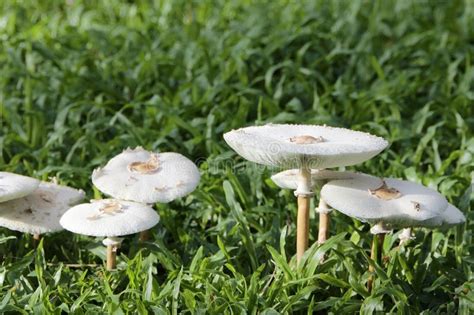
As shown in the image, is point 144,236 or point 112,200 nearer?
point 112,200

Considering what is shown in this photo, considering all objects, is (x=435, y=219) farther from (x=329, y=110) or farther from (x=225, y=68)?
(x=225, y=68)

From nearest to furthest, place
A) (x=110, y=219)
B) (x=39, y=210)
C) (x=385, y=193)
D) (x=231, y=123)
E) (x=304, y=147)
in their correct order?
(x=304, y=147) → (x=385, y=193) → (x=110, y=219) → (x=39, y=210) → (x=231, y=123)

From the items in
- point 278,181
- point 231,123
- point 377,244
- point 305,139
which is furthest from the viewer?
point 231,123

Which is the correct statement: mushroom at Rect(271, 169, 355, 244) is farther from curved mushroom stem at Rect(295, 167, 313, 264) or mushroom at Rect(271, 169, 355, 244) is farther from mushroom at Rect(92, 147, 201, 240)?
mushroom at Rect(92, 147, 201, 240)

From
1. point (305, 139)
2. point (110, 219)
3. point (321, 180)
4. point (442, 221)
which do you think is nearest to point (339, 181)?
point (321, 180)

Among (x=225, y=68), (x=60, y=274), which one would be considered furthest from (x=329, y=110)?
(x=60, y=274)

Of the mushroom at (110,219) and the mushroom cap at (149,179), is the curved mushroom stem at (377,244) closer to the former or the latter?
the mushroom cap at (149,179)

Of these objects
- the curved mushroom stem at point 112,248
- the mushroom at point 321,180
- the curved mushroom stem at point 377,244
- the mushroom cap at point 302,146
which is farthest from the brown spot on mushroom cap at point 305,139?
the curved mushroom stem at point 112,248

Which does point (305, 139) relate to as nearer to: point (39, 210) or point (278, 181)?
point (278, 181)

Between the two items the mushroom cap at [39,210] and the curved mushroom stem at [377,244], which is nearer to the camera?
the curved mushroom stem at [377,244]
